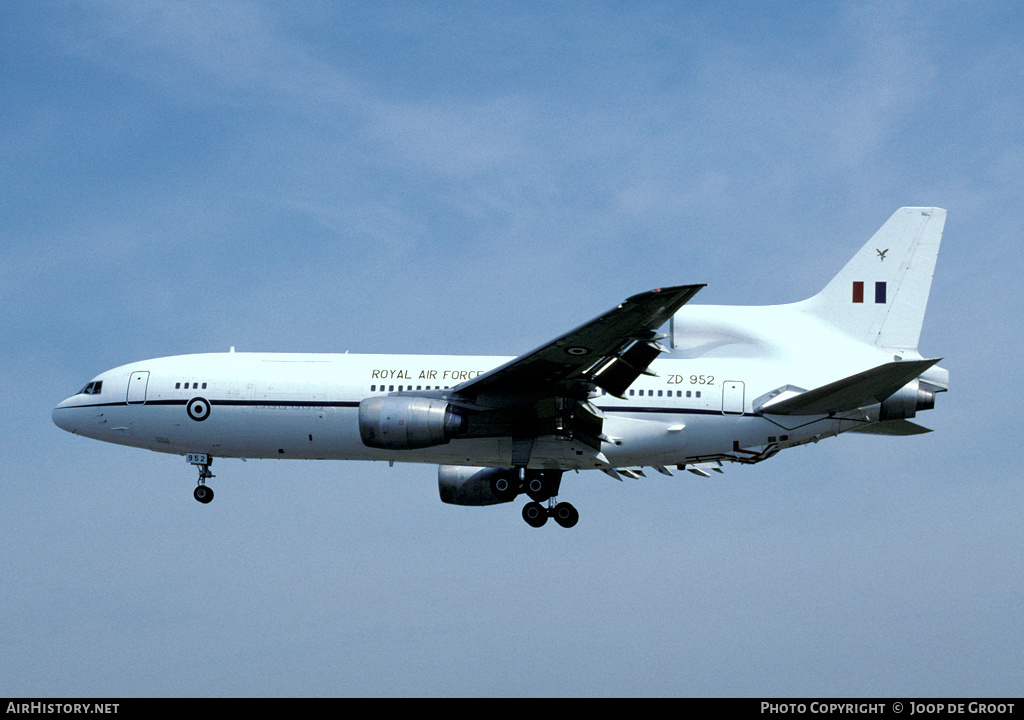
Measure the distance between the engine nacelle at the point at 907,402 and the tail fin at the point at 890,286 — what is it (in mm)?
2437

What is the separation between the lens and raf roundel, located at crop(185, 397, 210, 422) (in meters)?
32.1

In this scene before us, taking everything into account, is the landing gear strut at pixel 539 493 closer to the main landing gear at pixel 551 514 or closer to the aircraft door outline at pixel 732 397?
the main landing gear at pixel 551 514

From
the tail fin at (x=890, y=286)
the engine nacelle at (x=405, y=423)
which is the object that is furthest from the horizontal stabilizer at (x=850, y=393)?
the engine nacelle at (x=405, y=423)

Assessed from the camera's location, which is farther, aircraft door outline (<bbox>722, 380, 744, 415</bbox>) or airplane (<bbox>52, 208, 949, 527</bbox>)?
aircraft door outline (<bbox>722, 380, 744, 415</bbox>)

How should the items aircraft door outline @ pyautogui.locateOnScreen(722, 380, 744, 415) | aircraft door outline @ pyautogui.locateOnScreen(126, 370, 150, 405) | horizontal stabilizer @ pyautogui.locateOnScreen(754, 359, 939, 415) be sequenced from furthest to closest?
aircraft door outline @ pyautogui.locateOnScreen(126, 370, 150, 405) < aircraft door outline @ pyautogui.locateOnScreen(722, 380, 744, 415) < horizontal stabilizer @ pyautogui.locateOnScreen(754, 359, 939, 415)

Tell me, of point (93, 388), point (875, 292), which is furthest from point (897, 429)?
point (93, 388)

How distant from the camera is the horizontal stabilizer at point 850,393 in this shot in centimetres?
2794

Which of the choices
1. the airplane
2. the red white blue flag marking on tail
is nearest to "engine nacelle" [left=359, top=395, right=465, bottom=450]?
the airplane

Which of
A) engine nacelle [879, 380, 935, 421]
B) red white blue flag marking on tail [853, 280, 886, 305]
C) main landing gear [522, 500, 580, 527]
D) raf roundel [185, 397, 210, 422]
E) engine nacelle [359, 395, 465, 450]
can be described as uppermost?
red white blue flag marking on tail [853, 280, 886, 305]

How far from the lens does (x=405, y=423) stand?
29.0 meters

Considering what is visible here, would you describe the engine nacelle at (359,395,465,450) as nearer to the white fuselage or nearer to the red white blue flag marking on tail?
the white fuselage

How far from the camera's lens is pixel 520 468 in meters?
32.3

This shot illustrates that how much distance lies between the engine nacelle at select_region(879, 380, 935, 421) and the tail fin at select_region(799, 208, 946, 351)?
2437 mm

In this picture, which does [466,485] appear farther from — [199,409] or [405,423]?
[199,409]
